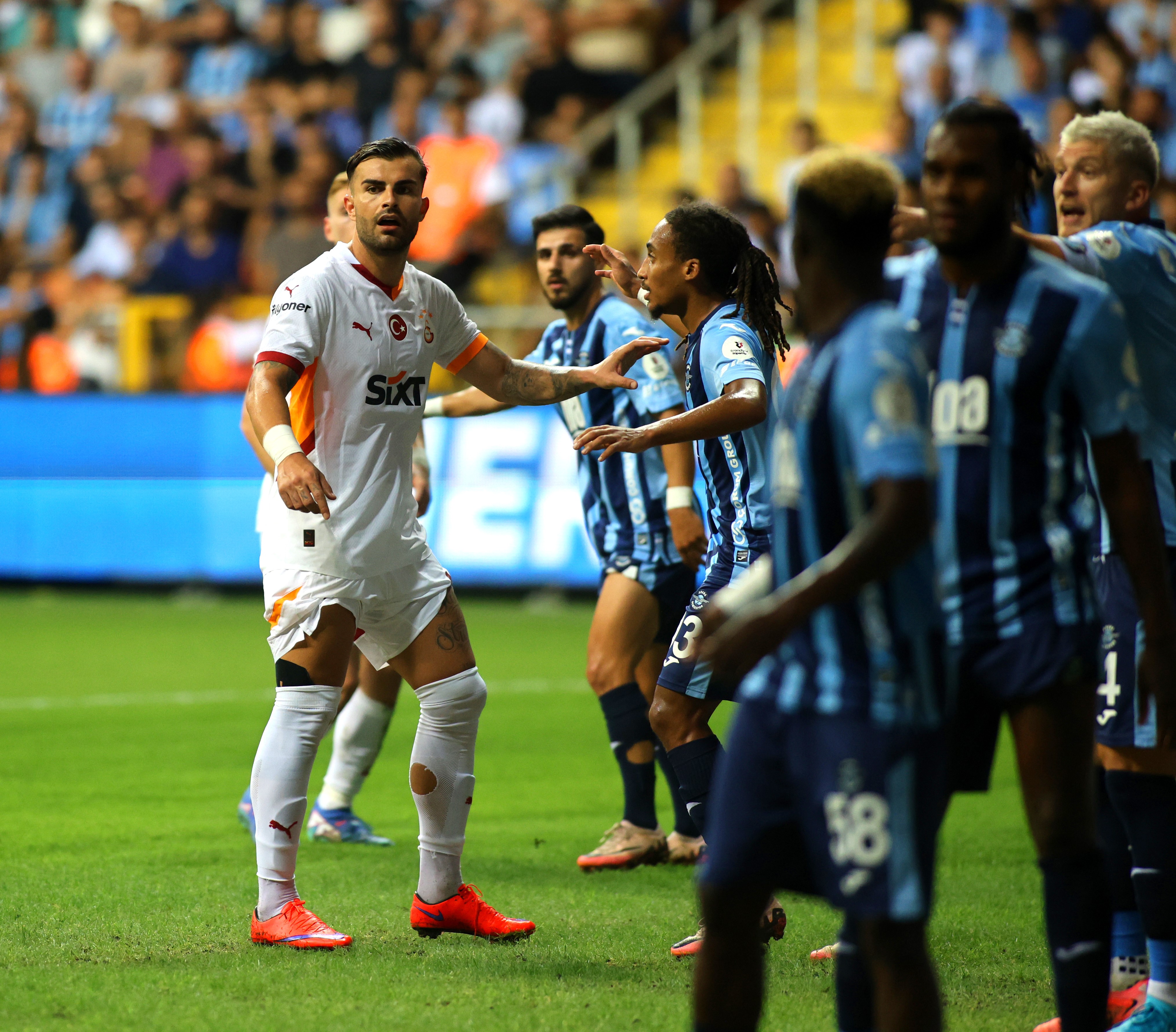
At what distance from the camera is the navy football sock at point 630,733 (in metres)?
6.55

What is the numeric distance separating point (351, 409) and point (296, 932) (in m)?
1.62

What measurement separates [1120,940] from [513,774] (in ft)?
13.3

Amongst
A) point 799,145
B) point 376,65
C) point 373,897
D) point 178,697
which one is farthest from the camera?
point 376,65

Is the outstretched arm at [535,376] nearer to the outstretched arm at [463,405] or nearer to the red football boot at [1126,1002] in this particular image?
the outstretched arm at [463,405]

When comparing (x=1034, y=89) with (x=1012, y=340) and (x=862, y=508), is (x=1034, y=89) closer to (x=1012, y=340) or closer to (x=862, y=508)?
(x=1012, y=340)

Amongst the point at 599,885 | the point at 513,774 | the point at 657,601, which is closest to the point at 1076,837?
the point at 599,885

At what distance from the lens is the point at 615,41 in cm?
1995

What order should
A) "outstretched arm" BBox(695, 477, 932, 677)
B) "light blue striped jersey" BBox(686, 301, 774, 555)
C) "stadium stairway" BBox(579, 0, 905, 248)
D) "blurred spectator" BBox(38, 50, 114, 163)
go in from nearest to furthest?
"outstretched arm" BBox(695, 477, 932, 677) → "light blue striped jersey" BBox(686, 301, 774, 555) → "stadium stairway" BBox(579, 0, 905, 248) → "blurred spectator" BBox(38, 50, 114, 163)

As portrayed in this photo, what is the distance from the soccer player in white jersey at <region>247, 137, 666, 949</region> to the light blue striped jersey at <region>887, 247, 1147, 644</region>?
1.87m

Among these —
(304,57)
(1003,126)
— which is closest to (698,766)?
(1003,126)

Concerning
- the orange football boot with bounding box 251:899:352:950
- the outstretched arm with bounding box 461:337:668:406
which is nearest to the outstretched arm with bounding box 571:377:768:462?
the outstretched arm with bounding box 461:337:668:406

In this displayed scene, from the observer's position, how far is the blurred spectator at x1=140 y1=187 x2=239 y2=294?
59.6ft

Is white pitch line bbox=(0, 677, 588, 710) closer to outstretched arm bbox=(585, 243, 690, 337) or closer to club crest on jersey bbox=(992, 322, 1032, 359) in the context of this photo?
outstretched arm bbox=(585, 243, 690, 337)

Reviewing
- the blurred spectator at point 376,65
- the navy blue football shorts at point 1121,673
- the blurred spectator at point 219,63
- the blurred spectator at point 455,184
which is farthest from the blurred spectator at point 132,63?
the navy blue football shorts at point 1121,673
